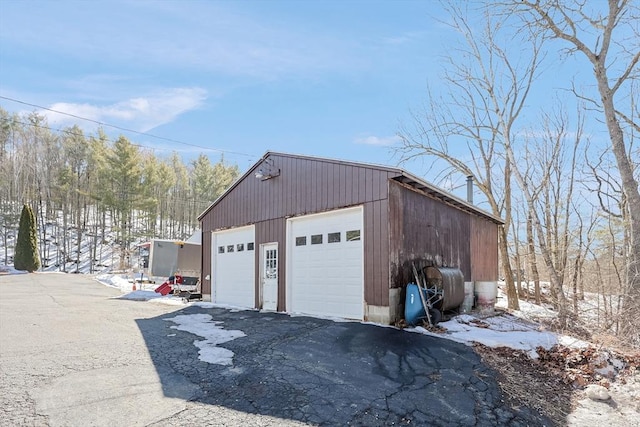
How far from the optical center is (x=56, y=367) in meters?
4.73

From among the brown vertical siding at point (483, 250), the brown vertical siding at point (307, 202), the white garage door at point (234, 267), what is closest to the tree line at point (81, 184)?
the white garage door at point (234, 267)

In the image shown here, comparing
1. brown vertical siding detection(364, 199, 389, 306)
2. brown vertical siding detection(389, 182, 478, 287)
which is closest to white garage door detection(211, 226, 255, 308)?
brown vertical siding detection(364, 199, 389, 306)

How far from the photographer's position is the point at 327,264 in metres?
8.97

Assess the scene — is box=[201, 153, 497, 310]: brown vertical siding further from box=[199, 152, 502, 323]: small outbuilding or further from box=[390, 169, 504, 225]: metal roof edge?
box=[390, 169, 504, 225]: metal roof edge

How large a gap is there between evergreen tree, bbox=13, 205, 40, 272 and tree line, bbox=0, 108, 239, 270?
4235 millimetres

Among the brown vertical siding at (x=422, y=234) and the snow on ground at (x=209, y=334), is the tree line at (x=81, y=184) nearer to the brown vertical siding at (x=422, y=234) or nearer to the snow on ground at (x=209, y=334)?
the snow on ground at (x=209, y=334)

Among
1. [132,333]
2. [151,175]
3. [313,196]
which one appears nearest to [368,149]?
[313,196]

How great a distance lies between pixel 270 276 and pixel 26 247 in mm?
25027

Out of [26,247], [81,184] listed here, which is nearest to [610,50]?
[26,247]

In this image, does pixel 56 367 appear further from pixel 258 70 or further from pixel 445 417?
pixel 258 70

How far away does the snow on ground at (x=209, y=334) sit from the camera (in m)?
5.35

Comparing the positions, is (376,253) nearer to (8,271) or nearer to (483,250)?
Result: (483,250)

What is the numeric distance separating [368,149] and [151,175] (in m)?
23.3

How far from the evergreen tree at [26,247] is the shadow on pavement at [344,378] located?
26.3 m
